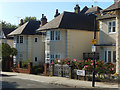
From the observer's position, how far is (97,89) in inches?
565

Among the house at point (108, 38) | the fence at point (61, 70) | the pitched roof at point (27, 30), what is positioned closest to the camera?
the fence at point (61, 70)

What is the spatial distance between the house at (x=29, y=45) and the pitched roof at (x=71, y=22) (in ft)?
21.1

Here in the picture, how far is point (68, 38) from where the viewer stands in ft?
83.0

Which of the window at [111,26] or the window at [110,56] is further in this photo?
the window at [111,26]

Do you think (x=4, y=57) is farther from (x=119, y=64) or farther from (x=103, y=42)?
(x=119, y=64)

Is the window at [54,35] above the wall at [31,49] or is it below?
above

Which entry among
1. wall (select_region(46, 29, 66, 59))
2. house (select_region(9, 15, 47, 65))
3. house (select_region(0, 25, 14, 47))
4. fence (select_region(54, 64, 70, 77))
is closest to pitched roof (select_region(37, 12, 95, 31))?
wall (select_region(46, 29, 66, 59))

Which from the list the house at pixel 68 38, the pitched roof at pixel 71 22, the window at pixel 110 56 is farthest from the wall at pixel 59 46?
the window at pixel 110 56

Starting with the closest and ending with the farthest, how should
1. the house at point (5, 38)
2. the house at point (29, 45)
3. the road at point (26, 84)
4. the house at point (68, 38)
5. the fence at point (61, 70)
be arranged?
the road at point (26, 84) → the fence at point (61, 70) → the house at point (68, 38) → the house at point (29, 45) → the house at point (5, 38)

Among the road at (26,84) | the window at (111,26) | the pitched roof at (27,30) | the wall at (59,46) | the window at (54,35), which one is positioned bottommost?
the road at (26,84)

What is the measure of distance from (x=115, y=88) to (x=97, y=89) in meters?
1.24

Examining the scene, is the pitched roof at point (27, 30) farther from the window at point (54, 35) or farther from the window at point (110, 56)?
the window at point (110, 56)

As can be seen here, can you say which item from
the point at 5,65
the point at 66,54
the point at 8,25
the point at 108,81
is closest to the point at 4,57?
the point at 5,65

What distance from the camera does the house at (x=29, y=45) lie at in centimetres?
3338
